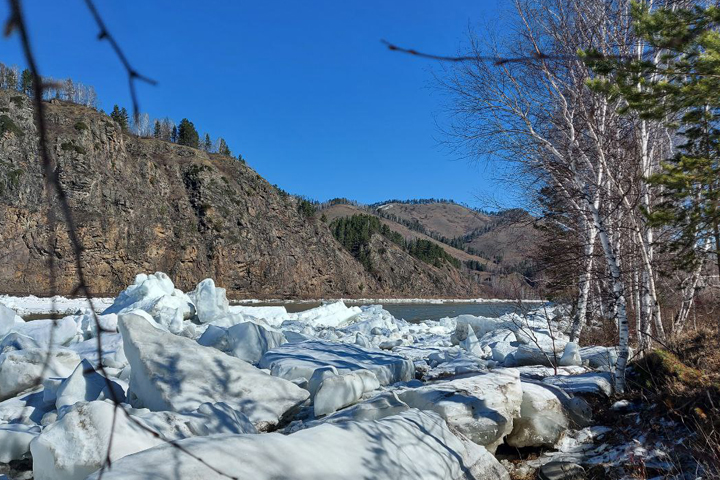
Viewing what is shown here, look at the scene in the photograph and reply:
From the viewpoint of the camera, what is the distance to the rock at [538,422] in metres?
4.70

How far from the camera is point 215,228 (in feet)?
174

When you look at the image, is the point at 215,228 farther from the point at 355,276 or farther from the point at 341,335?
the point at 341,335

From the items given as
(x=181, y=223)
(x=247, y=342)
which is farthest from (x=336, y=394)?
(x=181, y=223)

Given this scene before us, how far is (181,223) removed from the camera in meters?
51.5

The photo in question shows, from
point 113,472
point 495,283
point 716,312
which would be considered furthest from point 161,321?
point 716,312

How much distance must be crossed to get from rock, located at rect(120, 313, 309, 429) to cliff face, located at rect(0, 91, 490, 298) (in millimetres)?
29492

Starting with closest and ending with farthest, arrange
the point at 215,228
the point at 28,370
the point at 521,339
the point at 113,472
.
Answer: the point at 113,472 → the point at 28,370 → the point at 521,339 → the point at 215,228

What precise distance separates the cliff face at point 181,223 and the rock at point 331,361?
93.9 ft

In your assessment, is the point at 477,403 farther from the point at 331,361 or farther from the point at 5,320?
the point at 5,320

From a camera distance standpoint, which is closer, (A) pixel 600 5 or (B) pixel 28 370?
(B) pixel 28 370

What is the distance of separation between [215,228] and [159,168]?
991 centimetres

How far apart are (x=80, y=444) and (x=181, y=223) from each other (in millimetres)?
51188

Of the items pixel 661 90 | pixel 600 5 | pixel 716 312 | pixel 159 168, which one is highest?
pixel 159 168

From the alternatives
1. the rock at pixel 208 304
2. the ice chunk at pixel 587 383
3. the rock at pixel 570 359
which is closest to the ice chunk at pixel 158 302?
the rock at pixel 208 304
